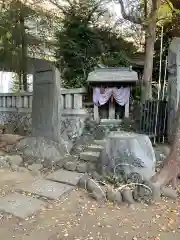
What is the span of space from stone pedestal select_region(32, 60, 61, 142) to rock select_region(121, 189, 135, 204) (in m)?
2.57

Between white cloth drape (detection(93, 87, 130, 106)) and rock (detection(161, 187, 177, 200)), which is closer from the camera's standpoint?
rock (detection(161, 187, 177, 200))

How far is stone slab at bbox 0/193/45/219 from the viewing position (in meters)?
3.64

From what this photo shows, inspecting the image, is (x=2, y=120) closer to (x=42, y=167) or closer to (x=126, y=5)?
(x=42, y=167)

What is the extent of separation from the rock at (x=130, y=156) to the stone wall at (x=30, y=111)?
2925mm

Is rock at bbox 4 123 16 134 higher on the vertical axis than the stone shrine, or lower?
lower

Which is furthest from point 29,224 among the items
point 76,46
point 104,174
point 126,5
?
point 126,5

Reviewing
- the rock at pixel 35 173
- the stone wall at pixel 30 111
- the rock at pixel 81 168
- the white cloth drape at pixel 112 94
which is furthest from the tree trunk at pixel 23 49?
the rock at pixel 81 168

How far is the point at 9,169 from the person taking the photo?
5.45 m

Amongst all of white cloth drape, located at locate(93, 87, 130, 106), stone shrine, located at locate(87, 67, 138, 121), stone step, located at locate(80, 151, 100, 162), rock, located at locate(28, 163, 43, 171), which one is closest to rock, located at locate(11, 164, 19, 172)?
rock, located at locate(28, 163, 43, 171)

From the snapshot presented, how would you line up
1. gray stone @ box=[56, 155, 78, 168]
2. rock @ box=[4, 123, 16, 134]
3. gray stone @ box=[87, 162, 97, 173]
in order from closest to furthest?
gray stone @ box=[87, 162, 97, 173] < gray stone @ box=[56, 155, 78, 168] < rock @ box=[4, 123, 16, 134]

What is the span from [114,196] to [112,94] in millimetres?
5888

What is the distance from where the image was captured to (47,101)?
641 cm

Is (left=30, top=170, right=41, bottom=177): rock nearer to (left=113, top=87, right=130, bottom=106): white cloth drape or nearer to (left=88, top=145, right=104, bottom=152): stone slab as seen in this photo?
(left=88, top=145, right=104, bottom=152): stone slab

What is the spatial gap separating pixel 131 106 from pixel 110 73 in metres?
1.37
